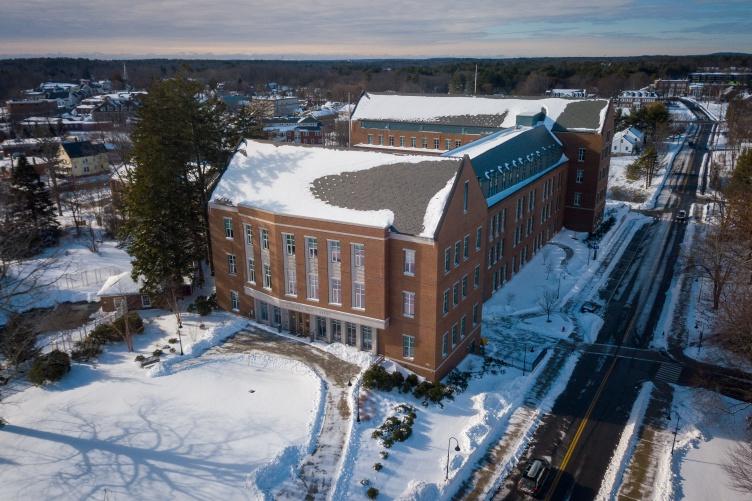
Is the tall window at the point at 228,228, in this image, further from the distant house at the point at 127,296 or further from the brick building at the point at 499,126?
the brick building at the point at 499,126

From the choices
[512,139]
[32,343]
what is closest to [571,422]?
[512,139]

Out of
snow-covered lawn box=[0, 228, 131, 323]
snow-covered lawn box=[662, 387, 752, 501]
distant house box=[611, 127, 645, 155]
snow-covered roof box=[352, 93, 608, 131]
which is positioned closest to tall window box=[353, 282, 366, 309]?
snow-covered lawn box=[662, 387, 752, 501]

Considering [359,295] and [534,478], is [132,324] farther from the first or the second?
[534,478]

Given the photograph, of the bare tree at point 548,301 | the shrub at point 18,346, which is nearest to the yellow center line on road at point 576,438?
the bare tree at point 548,301

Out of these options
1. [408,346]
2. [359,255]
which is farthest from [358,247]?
[408,346]

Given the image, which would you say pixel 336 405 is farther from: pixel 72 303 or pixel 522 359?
pixel 72 303

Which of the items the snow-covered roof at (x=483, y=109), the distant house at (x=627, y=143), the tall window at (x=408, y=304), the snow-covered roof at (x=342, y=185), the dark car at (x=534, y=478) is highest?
the snow-covered roof at (x=483, y=109)
